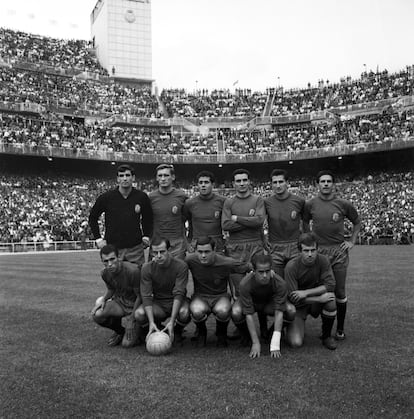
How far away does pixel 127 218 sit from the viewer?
6.92 metres

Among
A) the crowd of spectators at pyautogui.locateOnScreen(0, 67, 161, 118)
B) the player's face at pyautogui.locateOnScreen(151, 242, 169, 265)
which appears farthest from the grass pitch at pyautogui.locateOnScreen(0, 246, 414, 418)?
the crowd of spectators at pyautogui.locateOnScreen(0, 67, 161, 118)

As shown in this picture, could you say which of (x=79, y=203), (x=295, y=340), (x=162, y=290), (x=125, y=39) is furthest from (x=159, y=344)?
(x=125, y=39)

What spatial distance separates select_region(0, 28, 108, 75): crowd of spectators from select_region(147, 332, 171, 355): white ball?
159 feet

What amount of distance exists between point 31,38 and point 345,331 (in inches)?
2154

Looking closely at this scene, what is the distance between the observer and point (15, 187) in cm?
3862

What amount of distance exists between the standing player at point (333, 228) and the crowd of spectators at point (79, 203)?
2544 centimetres

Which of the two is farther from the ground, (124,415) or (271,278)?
(271,278)

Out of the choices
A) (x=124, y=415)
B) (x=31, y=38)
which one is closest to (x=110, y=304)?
(x=124, y=415)

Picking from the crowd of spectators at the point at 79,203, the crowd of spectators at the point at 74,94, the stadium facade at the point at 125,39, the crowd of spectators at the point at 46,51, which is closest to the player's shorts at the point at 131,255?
the crowd of spectators at the point at 79,203

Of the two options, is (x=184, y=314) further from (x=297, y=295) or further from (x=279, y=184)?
(x=279, y=184)

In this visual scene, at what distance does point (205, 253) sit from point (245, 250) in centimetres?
96

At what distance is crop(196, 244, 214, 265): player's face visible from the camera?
621 cm

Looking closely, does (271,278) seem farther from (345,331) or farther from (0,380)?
(0,380)

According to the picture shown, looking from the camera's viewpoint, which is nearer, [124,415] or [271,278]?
[124,415]
